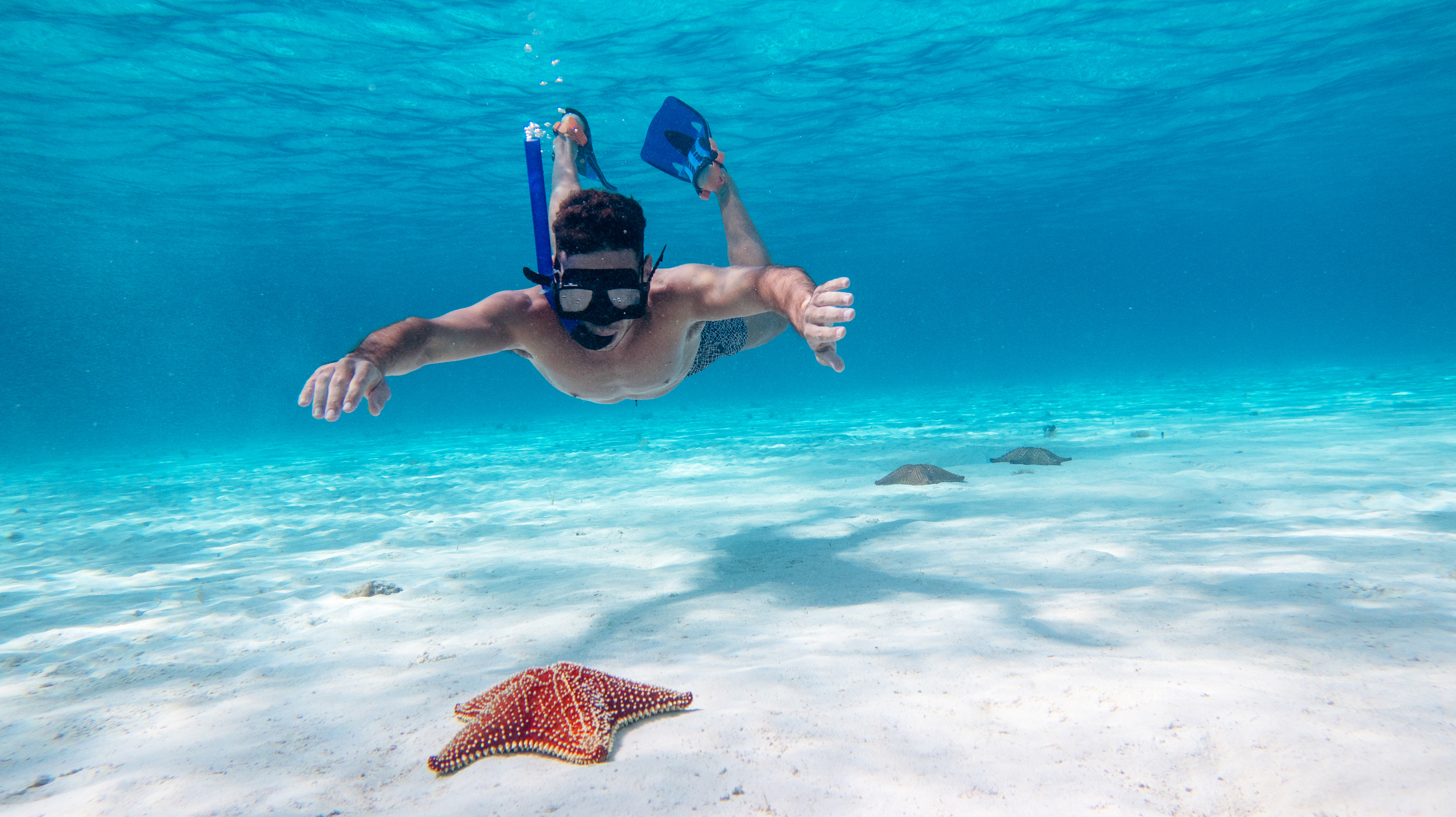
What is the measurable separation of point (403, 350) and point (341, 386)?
533 millimetres

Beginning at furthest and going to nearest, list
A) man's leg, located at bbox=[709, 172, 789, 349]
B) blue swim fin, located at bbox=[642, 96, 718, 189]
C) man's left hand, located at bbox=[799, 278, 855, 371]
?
blue swim fin, located at bbox=[642, 96, 718, 189] → man's leg, located at bbox=[709, 172, 789, 349] → man's left hand, located at bbox=[799, 278, 855, 371]

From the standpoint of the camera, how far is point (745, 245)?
554 centimetres

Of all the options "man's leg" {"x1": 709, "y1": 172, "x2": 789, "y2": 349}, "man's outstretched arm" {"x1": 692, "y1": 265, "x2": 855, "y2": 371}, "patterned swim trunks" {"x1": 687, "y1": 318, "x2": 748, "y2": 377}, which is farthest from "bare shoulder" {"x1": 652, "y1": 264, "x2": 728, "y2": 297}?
"patterned swim trunks" {"x1": 687, "y1": 318, "x2": 748, "y2": 377}

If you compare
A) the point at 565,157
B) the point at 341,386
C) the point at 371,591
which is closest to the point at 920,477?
the point at 565,157

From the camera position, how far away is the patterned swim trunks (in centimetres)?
578

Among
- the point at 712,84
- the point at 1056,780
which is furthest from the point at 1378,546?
the point at 712,84

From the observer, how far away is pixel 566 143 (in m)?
6.54

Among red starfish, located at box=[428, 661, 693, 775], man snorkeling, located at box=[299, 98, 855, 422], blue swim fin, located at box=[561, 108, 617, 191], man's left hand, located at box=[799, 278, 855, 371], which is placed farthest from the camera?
blue swim fin, located at box=[561, 108, 617, 191]

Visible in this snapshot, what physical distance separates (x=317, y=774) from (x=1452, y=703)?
478 centimetres

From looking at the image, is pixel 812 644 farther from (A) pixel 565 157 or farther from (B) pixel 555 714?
(A) pixel 565 157

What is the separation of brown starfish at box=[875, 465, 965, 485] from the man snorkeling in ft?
15.0

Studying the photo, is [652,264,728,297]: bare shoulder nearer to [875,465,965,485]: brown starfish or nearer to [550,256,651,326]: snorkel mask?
[550,256,651,326]: snorkel mask

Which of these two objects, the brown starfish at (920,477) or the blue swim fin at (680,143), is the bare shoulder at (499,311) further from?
the brown starfish at (920,477)

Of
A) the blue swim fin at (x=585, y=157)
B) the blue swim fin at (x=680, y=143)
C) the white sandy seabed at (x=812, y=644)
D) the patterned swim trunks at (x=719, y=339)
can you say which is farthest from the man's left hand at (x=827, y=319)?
the blue swim fin at (x=585, y=157)
